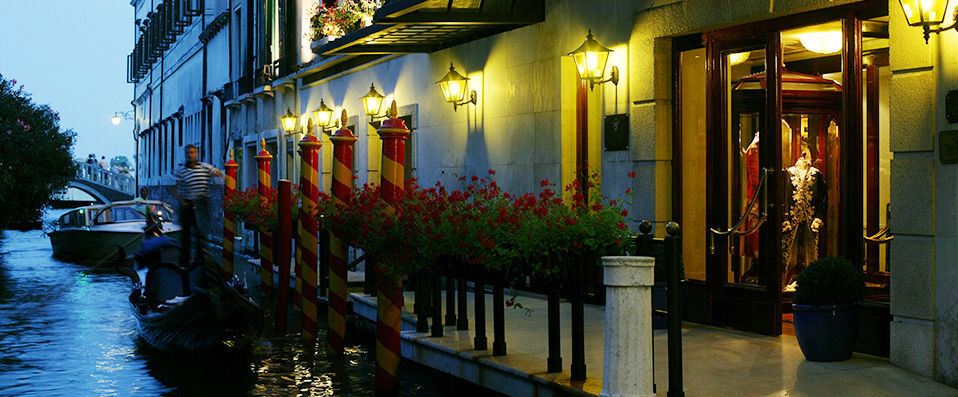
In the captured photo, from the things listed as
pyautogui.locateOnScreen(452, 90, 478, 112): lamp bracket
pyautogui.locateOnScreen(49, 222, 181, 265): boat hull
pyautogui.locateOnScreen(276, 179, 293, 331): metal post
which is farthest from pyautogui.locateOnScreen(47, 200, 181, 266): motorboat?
pyautogui.locateOnScreen(276, 179, 293, 331): metal post

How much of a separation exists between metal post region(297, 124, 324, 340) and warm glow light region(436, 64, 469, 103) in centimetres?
257

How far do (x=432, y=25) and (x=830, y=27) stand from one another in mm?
5497

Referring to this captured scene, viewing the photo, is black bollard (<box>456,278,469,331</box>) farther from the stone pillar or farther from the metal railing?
the metal railing

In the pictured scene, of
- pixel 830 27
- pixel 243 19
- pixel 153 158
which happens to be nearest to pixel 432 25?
pixel 830 27

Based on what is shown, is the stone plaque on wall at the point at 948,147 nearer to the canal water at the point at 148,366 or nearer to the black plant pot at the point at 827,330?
the black plant pot at the point at 827,330

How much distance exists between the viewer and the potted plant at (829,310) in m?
7.66

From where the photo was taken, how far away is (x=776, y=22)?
8.97 meters

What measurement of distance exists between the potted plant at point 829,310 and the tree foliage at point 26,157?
23220 millimetres

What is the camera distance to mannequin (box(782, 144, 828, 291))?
33.8 feet

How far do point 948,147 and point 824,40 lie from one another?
9.43 feet

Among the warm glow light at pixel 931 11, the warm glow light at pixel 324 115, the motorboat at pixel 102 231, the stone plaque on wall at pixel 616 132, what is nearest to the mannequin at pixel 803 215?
the stone plaque on wall at pixel 616 132

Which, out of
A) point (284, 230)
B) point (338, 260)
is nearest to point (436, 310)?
point (338, 260)

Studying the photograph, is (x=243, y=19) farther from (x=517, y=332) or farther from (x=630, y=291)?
(x=630, y=291)

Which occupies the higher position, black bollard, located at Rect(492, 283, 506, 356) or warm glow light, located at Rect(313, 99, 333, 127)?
warm glow light, located at Rect(313, 99, 333, 127)
